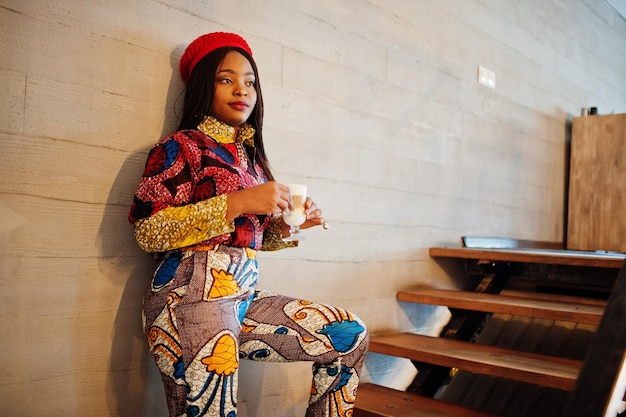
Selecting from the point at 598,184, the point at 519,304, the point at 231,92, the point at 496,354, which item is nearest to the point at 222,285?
the point at 231,92

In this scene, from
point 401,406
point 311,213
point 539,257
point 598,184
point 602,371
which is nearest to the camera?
point 602,371

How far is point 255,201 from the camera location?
4.75 feet

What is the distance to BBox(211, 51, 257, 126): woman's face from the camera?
1.70 meters

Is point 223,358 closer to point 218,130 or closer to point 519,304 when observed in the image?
point 218,130

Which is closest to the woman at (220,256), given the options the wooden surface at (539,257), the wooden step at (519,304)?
the wooden step at (519,304)

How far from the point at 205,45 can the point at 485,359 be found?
1540mm

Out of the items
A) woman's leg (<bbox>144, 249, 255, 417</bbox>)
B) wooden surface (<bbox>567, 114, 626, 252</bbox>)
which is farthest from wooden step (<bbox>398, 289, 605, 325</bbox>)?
wooden surface (<bbox>567, 114, 626, 252</bbox>)

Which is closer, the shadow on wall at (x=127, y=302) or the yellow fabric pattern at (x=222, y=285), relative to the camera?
the yellow fabric pattern at (x=222, y=285)

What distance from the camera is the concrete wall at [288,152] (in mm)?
1544

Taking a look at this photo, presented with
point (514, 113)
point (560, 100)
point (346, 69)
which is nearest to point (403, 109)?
point (346, 69)

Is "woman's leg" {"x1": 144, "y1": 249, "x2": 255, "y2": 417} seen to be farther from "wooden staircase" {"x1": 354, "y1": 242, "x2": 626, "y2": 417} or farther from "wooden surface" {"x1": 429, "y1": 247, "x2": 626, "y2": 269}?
"wooden surface" {"x1": 429, "y1": 247, "x2": 626, "y2": 269}

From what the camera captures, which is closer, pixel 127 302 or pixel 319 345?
pixel 319 345

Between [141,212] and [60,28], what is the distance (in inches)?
23.2

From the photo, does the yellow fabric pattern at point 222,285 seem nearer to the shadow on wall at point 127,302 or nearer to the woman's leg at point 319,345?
the woman's leg at point 319,345
